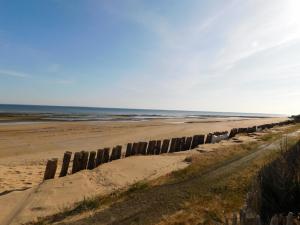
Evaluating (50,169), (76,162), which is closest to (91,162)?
(76,162)

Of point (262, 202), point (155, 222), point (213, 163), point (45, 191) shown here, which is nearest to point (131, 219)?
point (155, 222)

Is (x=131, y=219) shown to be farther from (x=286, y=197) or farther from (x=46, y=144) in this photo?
(x=46, y=144)

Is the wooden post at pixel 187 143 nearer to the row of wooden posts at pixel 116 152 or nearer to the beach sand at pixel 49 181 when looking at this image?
the row of wooden posts at pixel 116 152

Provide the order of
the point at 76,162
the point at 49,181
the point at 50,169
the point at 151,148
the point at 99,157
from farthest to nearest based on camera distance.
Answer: the point at 151,148 < the point at 99,157 < the point at 76,162 < the point at 50,169 < the point at 49,181

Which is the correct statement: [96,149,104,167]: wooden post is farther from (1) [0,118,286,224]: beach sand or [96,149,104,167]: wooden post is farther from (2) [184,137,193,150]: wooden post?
(2) [184,137,193,150]: wooden post

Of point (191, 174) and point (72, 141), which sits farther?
point (72, 141)

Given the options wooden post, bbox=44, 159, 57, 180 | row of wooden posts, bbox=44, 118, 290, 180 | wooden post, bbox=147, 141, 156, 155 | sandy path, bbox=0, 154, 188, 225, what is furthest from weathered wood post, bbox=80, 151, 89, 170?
wooden post, bbox=147, 141, 156, 155

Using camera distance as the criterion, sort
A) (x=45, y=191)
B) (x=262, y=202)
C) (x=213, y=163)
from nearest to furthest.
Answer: (x=262, y=202) < (x=45, y=191) < (x=213, y=163)

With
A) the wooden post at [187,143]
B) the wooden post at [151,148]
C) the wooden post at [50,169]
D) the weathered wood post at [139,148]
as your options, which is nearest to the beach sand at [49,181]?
the wooden post at [50,169]

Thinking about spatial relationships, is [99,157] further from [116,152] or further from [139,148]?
[139,148]

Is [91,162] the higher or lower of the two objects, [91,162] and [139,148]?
the lower

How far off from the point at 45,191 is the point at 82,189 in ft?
3.76

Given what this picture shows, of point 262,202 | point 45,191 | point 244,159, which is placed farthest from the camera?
point 244,159

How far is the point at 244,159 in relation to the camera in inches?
543
